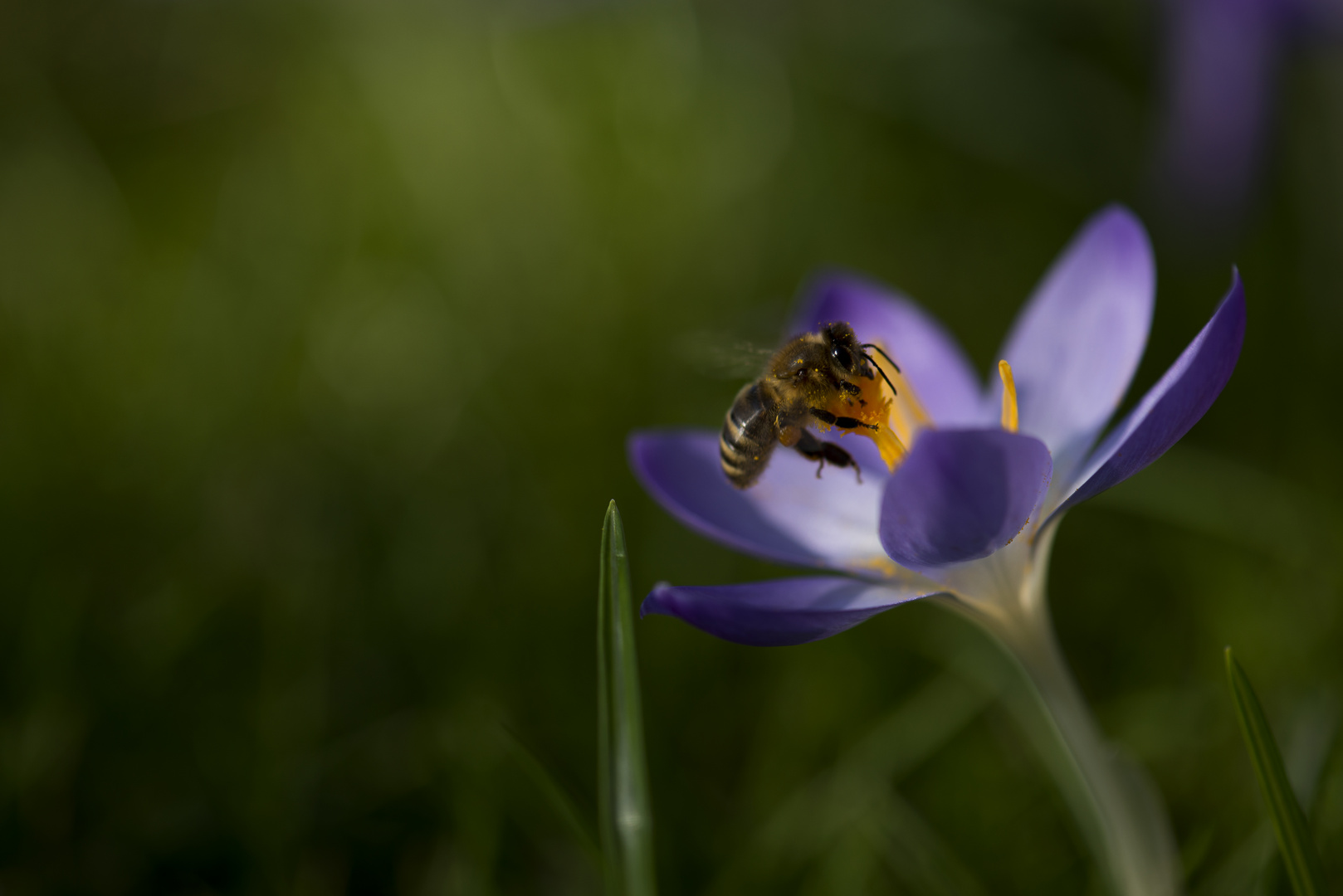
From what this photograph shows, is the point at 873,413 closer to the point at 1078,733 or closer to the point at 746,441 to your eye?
the point at 746,441

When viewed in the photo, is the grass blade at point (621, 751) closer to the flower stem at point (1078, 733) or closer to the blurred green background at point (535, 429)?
the blurred green background at point (535, 429)

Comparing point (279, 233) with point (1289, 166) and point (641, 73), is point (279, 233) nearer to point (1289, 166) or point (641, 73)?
point (641, 73)

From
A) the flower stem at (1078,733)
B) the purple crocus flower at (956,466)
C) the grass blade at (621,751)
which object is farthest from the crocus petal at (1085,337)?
the grass blade at (621,751)

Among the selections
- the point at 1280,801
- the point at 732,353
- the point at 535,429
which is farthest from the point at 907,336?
the point at 535,429

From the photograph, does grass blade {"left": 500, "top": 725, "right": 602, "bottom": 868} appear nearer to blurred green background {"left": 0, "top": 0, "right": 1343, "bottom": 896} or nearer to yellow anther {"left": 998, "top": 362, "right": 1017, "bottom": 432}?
blurred green background {"left": 0, "top": 0, "right": 1343, "bottom": 896}

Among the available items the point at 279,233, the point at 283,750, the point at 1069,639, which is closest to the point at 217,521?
the point at 283,750

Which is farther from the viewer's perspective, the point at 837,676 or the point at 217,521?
the point at 217,521

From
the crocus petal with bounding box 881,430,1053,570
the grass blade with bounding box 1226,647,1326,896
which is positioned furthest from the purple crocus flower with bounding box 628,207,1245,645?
the grass blade with bounding box 1226,647,1326,896
